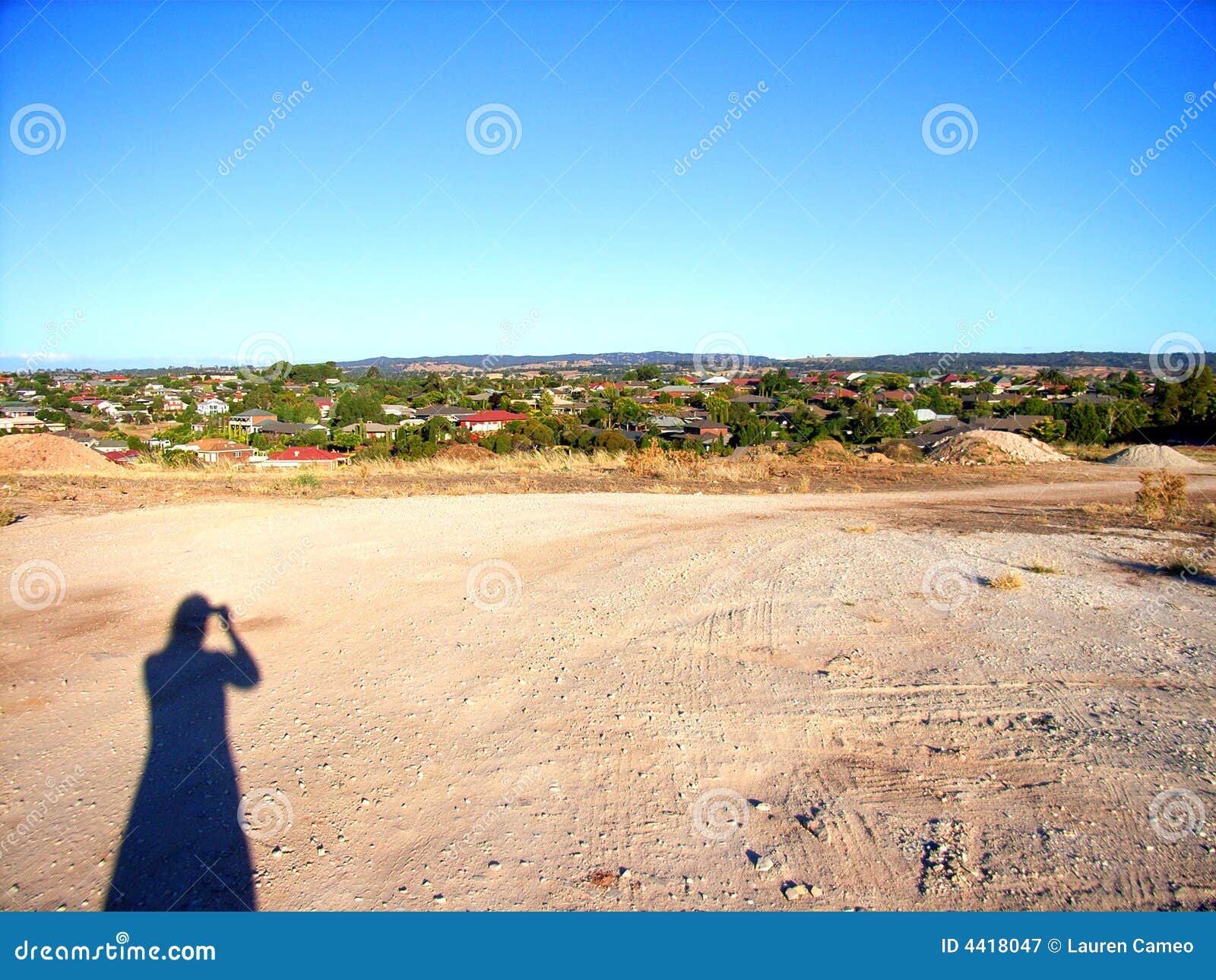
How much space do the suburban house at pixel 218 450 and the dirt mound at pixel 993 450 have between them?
21.5m

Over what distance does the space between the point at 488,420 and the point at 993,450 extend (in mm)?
23454

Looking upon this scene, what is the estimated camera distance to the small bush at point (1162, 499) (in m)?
12.0

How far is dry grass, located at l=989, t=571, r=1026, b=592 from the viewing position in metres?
7.36

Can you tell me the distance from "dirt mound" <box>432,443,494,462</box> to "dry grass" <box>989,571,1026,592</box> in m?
13.8

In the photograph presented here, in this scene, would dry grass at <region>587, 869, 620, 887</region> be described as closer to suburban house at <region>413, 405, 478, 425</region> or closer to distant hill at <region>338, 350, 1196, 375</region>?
suburban house at <region>413, 405, 478, 425</region>

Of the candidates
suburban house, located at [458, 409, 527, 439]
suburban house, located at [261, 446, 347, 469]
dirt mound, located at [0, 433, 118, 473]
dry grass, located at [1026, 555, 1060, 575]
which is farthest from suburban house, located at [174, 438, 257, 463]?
dry grass, located at [1026, 555, 1060, 575]

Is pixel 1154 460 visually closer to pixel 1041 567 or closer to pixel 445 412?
pixel 1041 567

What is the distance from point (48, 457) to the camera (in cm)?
1752

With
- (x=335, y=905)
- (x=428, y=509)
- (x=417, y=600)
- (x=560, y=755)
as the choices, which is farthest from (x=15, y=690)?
(x=428, y=509)

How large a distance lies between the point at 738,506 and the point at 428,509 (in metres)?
5.39

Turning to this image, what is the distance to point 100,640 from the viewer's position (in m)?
6.07

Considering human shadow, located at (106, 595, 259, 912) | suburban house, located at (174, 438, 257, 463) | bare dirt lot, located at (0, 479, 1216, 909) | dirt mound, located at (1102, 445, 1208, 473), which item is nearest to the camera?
human shadow, located at (106, 595, 259, 912)

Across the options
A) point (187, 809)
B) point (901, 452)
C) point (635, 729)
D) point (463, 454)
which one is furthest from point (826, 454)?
point (187, 809)

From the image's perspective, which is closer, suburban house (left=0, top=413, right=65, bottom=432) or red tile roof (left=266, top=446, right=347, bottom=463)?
red tile roof (left=266, top=446, right=347, bottom=463)
